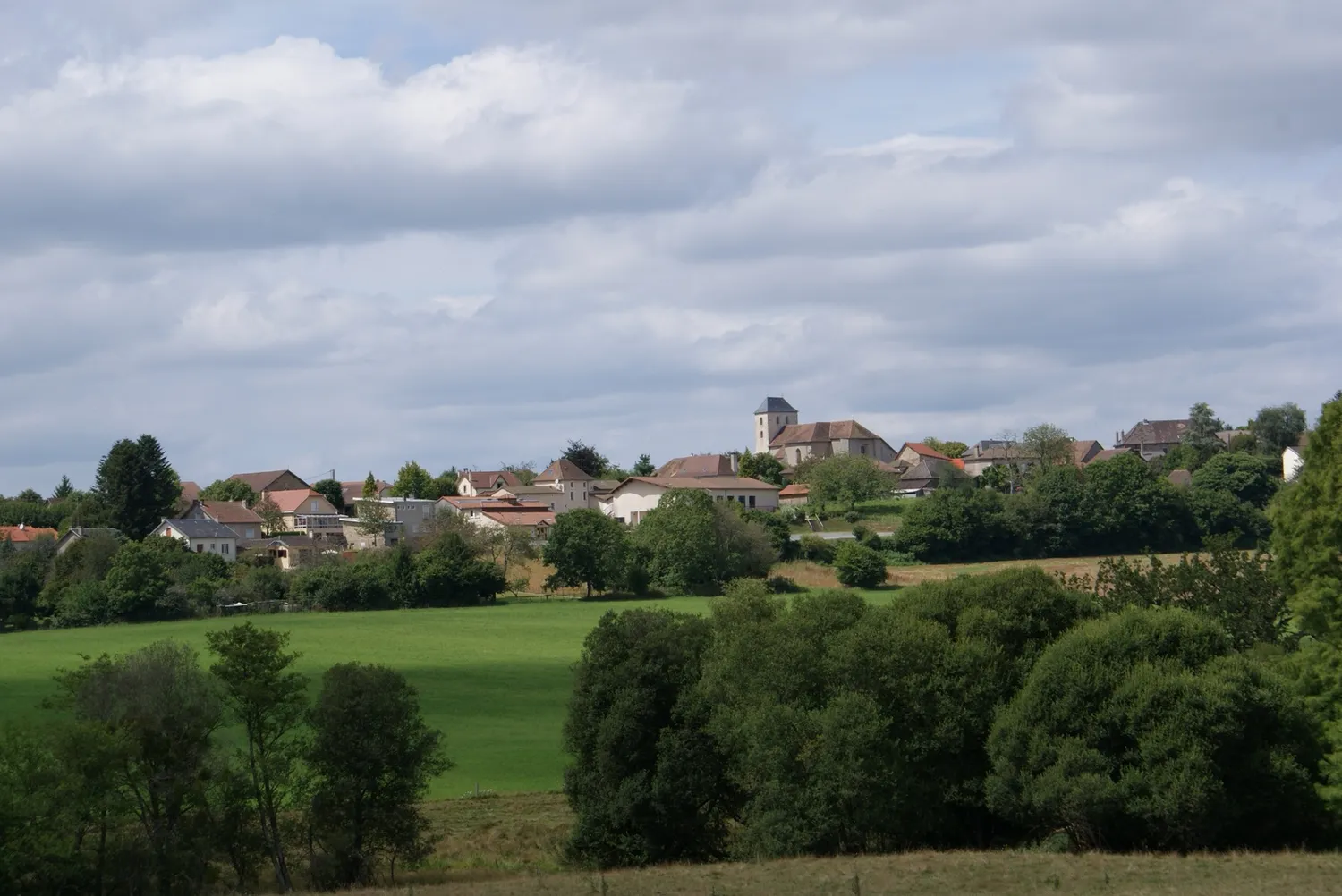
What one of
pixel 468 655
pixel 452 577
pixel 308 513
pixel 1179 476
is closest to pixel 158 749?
pixel 468 655

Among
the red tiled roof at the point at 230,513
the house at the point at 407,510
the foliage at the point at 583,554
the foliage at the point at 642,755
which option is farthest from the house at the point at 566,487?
the foliage at the point at 642,755

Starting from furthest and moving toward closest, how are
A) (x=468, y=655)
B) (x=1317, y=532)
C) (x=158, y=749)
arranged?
(x=468, y=655)
(x=1317, y=532)
(x=158, y=749)

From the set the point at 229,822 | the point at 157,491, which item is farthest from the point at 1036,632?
the point at 157,491

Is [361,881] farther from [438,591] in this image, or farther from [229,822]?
[438,591]

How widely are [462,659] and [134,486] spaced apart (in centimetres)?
7025

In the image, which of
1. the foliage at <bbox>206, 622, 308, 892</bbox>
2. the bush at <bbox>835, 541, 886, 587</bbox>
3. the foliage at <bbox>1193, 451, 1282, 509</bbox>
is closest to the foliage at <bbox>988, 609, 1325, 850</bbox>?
the foliage at <bbox>206, 622, 308, 892</bbox>

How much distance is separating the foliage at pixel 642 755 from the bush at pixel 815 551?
7338 centimetres

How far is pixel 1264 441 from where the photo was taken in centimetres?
17012

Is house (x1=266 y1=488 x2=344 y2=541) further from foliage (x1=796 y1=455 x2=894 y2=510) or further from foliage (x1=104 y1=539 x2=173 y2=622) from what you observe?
foliage (x1=796 y1=455 x2=894 y2=510)

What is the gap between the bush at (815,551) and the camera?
385ft

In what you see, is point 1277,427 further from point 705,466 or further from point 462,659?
point 462,659

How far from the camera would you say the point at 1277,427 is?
17062 cm

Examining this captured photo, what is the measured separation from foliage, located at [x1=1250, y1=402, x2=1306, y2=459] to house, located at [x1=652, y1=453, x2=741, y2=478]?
2444 inches

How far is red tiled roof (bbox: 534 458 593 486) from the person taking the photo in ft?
584
